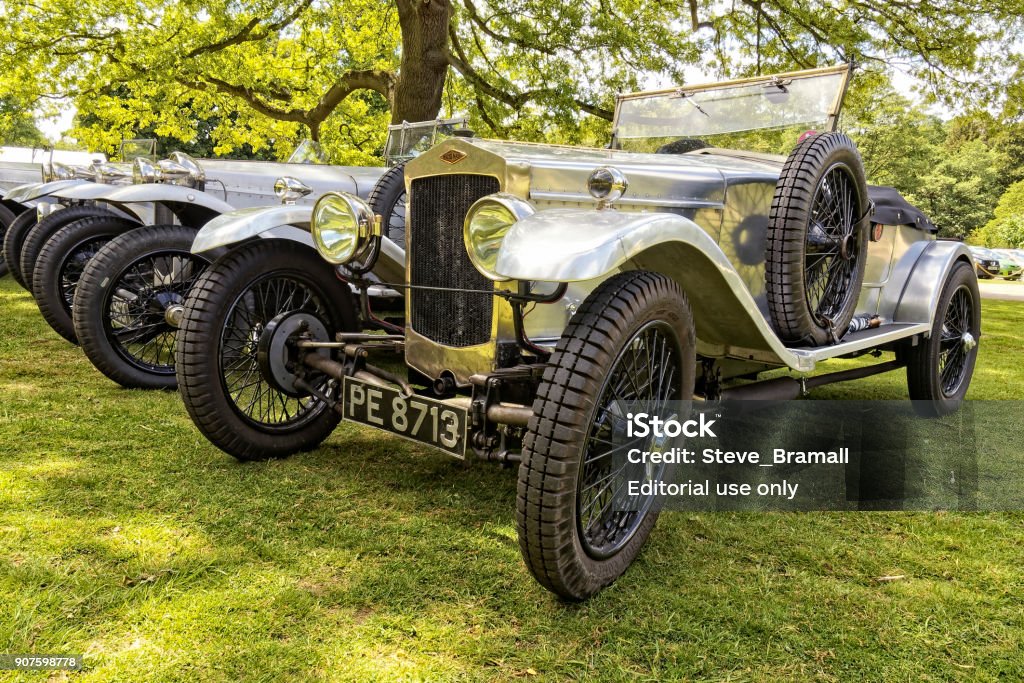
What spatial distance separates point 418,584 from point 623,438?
0.77 m

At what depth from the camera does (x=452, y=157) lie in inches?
107

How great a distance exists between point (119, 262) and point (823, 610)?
13.0ft

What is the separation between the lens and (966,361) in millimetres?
4715

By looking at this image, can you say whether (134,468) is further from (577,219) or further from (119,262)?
(577,219)

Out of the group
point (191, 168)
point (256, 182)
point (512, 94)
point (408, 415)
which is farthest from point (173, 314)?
point (512, 94)

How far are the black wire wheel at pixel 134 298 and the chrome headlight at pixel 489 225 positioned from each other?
2388 mm

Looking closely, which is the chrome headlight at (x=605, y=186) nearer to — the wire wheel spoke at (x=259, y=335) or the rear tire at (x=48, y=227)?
the wire wheel spoke at (x=259, y=335)

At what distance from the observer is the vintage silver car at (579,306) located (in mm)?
2043

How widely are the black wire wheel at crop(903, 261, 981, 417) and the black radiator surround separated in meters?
2.91

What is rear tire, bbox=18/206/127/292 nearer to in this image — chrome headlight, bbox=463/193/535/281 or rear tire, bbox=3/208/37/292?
rear tire, bbox=3/208/37/292

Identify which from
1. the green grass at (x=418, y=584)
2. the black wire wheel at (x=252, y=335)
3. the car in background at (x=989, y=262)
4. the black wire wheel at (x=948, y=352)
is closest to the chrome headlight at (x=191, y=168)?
the black wire wheel at (x=252, y=335)

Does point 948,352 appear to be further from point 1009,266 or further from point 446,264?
point 1009,266

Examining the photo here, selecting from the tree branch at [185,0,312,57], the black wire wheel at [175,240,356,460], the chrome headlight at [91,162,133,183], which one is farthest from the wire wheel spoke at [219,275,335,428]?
the tree branch at [185,0,312,57]

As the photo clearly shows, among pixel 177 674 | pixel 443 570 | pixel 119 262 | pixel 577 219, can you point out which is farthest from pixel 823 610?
pixel 119 262
